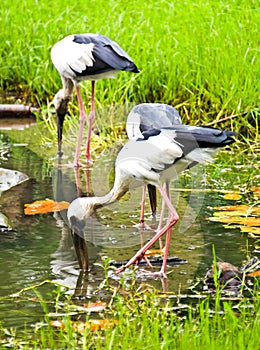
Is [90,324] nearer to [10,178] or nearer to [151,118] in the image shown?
[151,118]

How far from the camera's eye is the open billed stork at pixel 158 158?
4.64 metres

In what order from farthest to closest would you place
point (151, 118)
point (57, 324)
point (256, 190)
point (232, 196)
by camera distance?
point (256, 190), point (232, 196), point (151, 118), point (57, 324)

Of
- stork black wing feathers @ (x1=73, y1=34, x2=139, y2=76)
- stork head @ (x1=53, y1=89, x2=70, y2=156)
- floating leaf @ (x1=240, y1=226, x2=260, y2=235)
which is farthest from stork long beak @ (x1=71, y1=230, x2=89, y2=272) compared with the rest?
stork head @ (x1=53, y1=89, x2=70, y2=156)

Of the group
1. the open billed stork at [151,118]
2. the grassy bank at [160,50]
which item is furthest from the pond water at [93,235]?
the grassy bank at [160,50]

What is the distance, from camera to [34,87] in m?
10.1

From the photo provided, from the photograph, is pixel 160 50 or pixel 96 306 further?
pixel 160 50

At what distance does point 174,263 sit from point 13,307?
3.68 ft

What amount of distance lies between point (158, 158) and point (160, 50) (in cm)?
459

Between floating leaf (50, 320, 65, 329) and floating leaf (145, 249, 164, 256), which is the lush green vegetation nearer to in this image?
floating leaf (145, 249, 164, 256)

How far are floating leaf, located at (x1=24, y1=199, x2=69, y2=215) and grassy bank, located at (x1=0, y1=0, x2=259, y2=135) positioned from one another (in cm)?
244

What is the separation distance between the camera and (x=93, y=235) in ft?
18.6

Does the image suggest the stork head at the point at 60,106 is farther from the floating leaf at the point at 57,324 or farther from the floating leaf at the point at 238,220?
the floating leaf at the point at 57,324

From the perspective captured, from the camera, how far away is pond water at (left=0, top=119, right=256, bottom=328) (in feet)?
15.7

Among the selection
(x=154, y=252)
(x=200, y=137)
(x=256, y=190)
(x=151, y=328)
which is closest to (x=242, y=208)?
(x=256, y=190)
